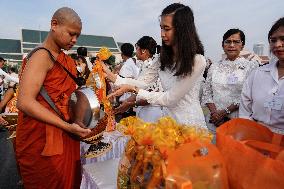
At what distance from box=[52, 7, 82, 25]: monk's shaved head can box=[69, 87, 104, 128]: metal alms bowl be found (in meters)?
0.47

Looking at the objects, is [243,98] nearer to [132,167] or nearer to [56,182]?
[132,167]

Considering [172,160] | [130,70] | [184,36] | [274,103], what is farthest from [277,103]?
[130,70]

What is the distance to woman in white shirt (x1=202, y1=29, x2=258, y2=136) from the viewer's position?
10.8ft

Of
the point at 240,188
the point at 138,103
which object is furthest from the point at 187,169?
the point at 138,103

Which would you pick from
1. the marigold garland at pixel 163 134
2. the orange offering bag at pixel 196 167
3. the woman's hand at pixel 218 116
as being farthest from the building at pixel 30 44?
the orange offering bag at pixel 196 167

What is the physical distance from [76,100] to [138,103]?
1.05m

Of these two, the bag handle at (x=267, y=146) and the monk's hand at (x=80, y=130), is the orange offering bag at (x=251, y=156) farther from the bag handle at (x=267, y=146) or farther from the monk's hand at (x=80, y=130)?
the monk's hand at (x=80, y=130)

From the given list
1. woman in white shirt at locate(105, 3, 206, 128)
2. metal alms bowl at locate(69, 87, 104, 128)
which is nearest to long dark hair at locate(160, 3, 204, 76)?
woman in white shirt at locate(105, 3, 206, 128)

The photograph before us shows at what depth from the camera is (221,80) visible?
3.34m

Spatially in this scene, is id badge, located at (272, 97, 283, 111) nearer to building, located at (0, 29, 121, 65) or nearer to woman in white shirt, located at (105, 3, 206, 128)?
woman in white shirt, located at (105, 3, 206, 128)

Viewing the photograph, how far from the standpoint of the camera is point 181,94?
7.02 feet

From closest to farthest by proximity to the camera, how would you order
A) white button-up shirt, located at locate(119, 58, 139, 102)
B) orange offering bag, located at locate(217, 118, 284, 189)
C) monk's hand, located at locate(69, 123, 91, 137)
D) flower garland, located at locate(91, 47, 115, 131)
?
1. orange offering bag, located at locate(217, 118, 284, 189)
2. monk's hand, located at locate(69, 123, 91, 137)
3. flower garland, located at locate(91, 47, 115, 131)
4. white button-up shirt, located at locate(119, 58, 139, 102)

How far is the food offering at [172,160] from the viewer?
1062 millimetres

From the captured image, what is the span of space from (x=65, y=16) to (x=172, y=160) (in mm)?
1262
